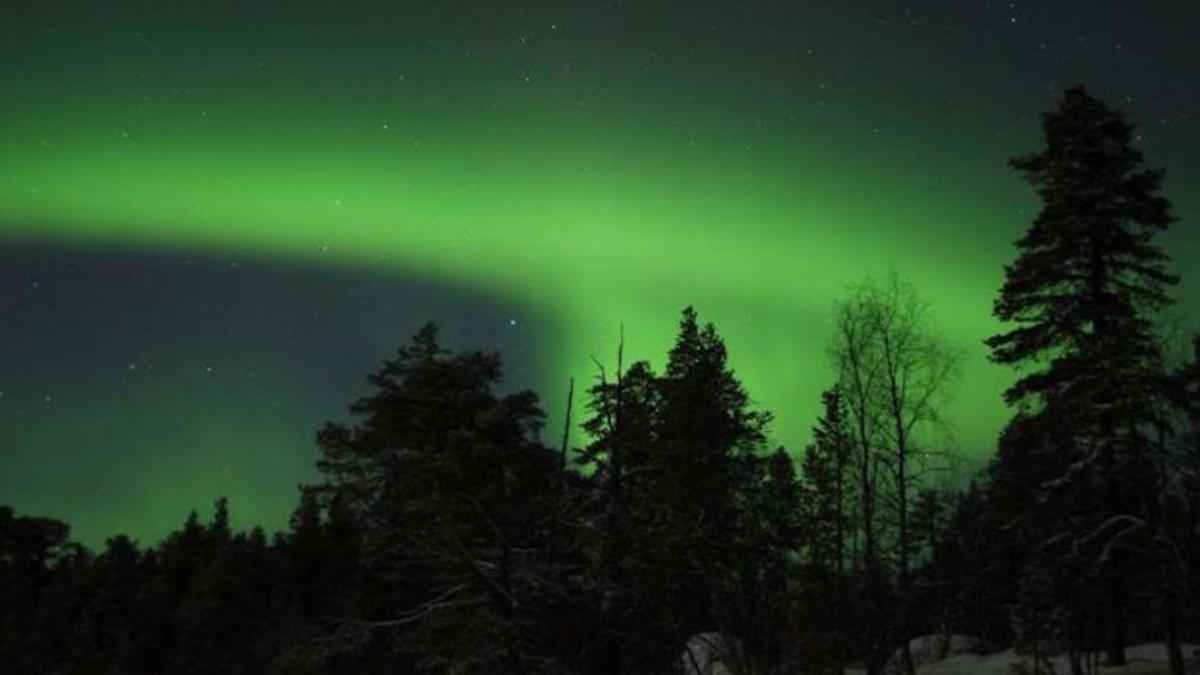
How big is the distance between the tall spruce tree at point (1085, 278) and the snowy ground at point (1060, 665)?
58 centimetres

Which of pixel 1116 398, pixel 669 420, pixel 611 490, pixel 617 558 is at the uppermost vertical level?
pixel 669 420

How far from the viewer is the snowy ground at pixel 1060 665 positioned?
2391 centimetres

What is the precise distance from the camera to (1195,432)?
22062 millimetres

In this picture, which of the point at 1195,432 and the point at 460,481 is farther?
the point at 460,481

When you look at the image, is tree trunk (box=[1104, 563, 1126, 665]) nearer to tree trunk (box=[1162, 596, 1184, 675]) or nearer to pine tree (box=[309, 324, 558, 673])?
tree trunk (box=[1162, 596, 1184, 675])

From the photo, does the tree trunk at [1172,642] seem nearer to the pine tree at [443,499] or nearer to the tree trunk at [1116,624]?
the tree trunk at [1116,624]

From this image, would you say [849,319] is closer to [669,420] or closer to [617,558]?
[617,558]

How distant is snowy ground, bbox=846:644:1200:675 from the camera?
2391 cm

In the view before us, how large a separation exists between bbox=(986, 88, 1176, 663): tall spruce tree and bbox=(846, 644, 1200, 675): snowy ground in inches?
22.9

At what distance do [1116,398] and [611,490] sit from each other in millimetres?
12396

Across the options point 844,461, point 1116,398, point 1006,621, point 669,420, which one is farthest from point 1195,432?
point 1006,621

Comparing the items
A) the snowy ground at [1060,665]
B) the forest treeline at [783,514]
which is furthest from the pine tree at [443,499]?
the snowy ground at [1060,665]

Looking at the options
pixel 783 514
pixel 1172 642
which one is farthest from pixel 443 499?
pixel 1172 642

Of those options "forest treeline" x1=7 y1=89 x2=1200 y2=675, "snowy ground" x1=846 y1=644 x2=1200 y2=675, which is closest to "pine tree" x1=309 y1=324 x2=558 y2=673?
"forest treeline" x1=7 y1=89 x2=1200 y2=675
